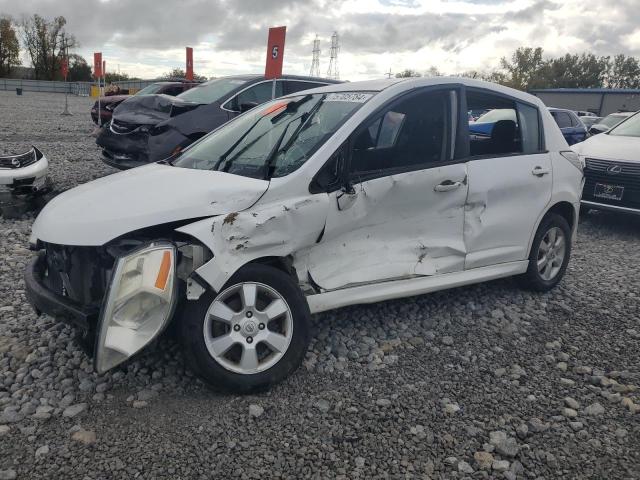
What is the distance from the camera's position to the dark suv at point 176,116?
26.0 feet

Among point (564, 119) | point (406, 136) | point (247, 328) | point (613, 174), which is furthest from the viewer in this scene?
point (564, 119)

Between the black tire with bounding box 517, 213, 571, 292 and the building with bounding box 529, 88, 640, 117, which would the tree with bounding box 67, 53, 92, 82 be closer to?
the building with bounding box 529, 88, 640, 117

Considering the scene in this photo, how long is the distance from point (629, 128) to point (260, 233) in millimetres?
7456

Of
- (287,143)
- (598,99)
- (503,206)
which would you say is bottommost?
(503,206)

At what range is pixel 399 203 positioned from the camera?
3.71 meters

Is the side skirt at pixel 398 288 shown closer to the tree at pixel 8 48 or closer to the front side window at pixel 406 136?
the front side window at pixel 406 136

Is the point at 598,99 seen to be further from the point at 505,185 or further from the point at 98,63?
the point at 505,185

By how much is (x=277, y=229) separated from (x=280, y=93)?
6362mm

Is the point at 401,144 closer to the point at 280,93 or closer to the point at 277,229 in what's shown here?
the point at 277,229

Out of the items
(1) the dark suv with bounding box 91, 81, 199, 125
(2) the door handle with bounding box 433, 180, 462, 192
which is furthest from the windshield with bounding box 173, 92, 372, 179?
(1) the dark suv with bounding box 91, 81, 199, 125

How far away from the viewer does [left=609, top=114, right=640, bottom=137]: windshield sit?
8.16 meters

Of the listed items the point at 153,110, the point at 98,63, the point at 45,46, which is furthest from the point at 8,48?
the point at 153,110

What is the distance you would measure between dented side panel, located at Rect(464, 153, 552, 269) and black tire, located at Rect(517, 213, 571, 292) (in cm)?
12

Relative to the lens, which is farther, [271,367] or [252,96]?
[252,96]
